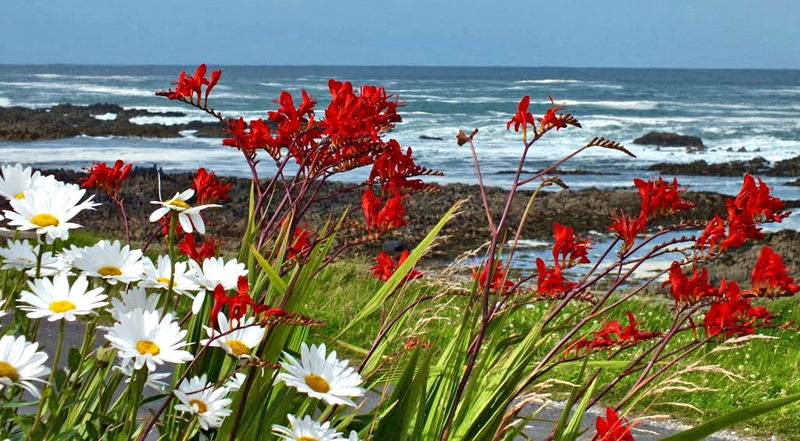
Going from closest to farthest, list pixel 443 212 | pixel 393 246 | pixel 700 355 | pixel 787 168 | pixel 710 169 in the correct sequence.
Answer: pixel 700 355, pixel 393 246, pixel 443 212, pixel 710 169, pixel 787 168

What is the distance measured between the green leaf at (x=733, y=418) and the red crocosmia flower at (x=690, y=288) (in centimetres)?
36

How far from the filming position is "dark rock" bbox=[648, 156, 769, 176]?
2292cm

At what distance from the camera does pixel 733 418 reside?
1491 mm

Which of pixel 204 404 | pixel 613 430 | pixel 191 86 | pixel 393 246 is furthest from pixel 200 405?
pixel 393 246

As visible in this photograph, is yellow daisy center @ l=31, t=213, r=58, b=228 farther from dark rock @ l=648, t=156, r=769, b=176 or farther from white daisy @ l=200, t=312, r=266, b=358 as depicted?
dark rock @ l=648, t=156, r=769, b=176

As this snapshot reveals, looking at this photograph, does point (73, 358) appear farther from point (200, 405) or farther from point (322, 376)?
point (322, 376)

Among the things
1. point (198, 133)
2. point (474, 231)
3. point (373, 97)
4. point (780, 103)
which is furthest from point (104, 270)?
point (780, 103)

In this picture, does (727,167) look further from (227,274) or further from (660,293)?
(227,274)

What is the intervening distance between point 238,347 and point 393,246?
10644mm

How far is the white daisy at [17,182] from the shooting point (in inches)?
59.7

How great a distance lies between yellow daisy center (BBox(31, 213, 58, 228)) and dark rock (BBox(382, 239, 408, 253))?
33.7 feet

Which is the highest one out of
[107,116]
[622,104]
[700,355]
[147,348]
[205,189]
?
[205,189]

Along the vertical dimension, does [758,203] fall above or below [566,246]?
above

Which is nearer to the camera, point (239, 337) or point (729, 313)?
point (239, 337)
